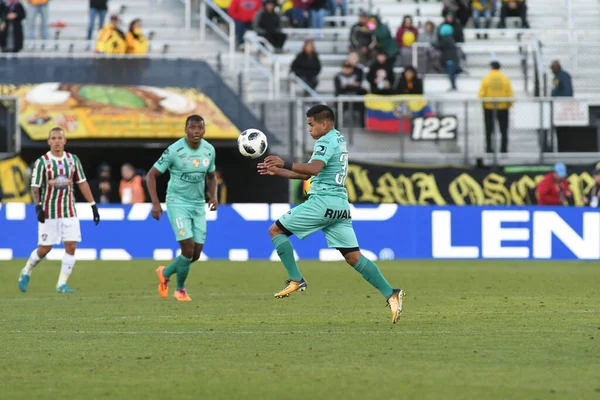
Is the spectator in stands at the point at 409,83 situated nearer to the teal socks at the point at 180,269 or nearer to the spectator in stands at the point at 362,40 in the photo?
the spectator in stands at the point at 362,40

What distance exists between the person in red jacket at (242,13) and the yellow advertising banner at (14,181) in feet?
24.3

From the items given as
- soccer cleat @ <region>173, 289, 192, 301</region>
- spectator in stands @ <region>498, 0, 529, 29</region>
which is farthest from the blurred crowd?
soccer cleat @ <region>173, 289, 192, 301</region>

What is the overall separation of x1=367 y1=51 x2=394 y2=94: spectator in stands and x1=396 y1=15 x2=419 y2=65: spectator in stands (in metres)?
2.32

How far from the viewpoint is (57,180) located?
55.0 ft

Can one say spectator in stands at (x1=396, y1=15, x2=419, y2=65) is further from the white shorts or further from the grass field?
the white shorts

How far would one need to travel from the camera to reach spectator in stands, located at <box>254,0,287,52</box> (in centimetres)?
3030

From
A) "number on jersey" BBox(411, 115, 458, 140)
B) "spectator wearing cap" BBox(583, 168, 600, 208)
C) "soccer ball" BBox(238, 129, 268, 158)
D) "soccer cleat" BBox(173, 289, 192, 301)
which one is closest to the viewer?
"soccer ball" BBox(238, 129, 268, 158)

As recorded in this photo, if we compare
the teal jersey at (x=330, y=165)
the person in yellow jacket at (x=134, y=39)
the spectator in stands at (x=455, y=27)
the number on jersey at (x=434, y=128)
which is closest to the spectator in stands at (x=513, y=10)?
the spectator in stands at (x=455, y=27)

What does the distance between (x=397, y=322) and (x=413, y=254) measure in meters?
12.2

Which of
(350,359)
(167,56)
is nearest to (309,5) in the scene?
(167,56)

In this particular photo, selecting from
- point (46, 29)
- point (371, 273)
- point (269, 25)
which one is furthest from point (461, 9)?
point (371, 273)

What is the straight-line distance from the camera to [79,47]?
30.2 metres

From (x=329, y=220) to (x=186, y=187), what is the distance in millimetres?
3425

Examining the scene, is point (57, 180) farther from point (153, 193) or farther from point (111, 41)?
point (111, 41)
